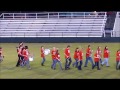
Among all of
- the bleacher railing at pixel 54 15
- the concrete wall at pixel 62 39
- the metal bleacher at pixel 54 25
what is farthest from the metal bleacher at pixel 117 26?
the bleacher railing at pixel 54 15

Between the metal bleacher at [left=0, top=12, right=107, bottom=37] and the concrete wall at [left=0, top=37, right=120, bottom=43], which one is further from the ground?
the metal bleacher at [left=0, top=12, right=107, bottom=37]

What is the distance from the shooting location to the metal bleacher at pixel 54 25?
44031mm

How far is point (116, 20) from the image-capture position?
44.5m

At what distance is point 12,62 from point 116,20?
70.2 feet

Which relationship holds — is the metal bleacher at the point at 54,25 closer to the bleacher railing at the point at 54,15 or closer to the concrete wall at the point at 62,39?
the bleacher railing at the point at 54,15

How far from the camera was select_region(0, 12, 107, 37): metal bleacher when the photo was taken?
1734 inches

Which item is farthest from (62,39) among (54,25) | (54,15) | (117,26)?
(117,26)

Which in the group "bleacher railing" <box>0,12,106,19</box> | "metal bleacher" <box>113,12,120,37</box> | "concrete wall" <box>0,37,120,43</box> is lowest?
"concrete wall" <box>0,37,120,43</box>

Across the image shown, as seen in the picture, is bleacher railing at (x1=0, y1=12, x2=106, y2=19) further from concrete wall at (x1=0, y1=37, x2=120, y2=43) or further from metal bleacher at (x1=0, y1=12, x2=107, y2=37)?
concrete wall at (x1=0, y1=37, x2=120, y2=43)

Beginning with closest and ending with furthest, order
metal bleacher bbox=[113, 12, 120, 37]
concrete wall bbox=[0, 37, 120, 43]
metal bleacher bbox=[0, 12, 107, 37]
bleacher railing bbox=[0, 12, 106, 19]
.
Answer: concrete wall bbox=[0, 37, 120, 43]
metal bleacher bbox=[113, 12, 120, 37]
metal bleacher bbox=[0, 12, 107, 37]
bleacher railing bbox=[0, 12, 106, 19]

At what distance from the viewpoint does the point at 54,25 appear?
4569cm

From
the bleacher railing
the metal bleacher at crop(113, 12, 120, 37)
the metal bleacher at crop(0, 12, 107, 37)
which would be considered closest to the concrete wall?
the metal bleacher at crop(113, 12, 120, 37)
